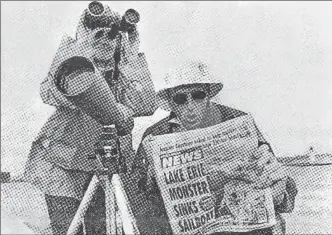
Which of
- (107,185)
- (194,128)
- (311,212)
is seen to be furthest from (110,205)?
(311,212)

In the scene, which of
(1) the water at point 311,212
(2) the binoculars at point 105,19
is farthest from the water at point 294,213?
(2) the binoculars at point 105,19

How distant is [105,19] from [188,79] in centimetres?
120

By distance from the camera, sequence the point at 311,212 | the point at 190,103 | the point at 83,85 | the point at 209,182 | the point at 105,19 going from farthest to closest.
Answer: the point at 311,212, the point at 190,103, the point at 105,19, the point at 209,182, the point at 83,85

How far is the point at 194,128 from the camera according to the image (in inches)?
161

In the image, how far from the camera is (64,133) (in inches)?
146

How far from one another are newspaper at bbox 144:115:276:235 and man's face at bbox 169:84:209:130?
0.63m

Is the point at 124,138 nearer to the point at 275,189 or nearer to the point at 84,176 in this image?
the point at 84,176

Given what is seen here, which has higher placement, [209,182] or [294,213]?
[209,182]

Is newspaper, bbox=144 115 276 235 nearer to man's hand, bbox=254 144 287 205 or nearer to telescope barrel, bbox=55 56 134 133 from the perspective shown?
man's hand, bbox=254 144 287 205

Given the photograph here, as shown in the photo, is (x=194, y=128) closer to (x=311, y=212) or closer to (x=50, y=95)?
(x=50, y=95)

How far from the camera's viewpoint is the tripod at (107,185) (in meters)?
3.09

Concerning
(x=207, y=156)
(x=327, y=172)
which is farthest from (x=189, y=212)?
(x=327, y=172)

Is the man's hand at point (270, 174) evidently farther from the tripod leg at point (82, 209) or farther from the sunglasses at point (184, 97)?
the tripod leg at point (82, 209)

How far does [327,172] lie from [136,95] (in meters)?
9.70
